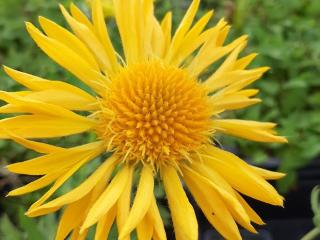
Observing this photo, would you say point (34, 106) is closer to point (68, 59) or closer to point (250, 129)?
Result: point (68, 59)

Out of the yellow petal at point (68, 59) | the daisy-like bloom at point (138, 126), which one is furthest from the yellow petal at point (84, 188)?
the yellow petal at point (68, 59)

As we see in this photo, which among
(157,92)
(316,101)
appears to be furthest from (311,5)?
(157,92)

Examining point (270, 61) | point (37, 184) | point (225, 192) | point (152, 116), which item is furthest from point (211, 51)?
point (270, 61)

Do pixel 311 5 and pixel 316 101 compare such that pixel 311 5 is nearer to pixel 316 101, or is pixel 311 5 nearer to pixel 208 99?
pixel 316 101

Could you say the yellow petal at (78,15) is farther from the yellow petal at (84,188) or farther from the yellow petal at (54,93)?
the yellow petal at (84,188)

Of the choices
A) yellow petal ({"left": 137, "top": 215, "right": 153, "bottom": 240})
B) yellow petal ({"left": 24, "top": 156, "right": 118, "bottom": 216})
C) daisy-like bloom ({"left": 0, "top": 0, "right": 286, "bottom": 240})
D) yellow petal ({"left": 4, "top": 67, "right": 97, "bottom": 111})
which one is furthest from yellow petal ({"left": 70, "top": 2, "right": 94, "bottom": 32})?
yellow petal ({"left": 137, "top": 215, "right": 153, "bottom": 240})
